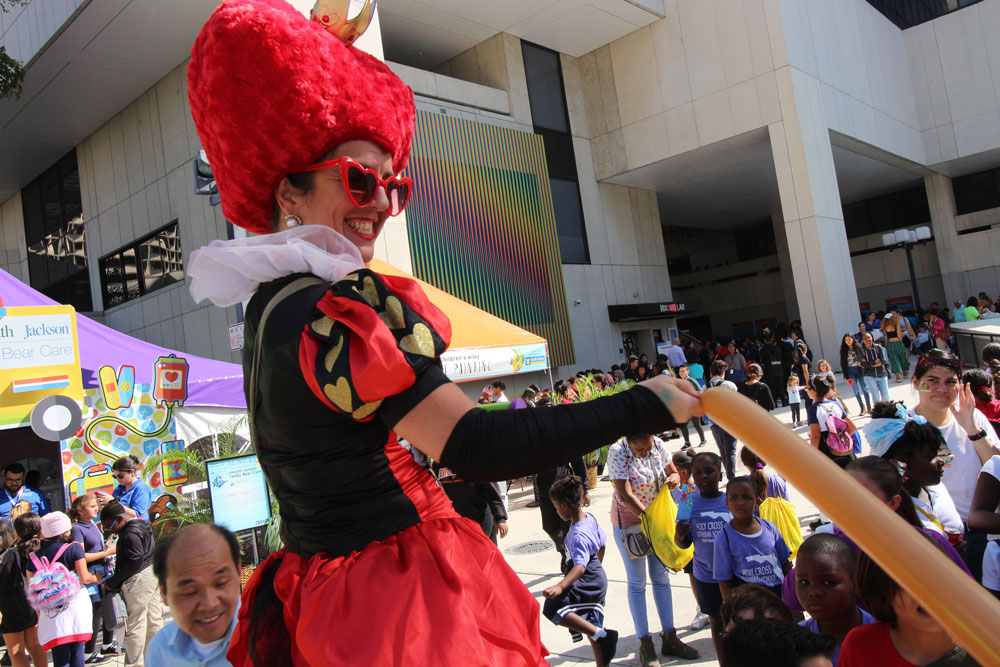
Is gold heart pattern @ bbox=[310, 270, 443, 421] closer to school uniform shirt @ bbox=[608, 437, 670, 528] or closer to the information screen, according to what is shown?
school uniform shirt @ bbox=[608, 437, 670, 528]

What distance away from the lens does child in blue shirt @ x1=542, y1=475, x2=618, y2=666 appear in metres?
4.58

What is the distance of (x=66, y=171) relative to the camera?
893 inches

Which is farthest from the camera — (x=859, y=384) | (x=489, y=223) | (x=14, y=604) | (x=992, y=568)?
(x=489, y=223)

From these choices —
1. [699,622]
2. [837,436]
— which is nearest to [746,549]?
[699,622]

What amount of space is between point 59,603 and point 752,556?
17.1 ft

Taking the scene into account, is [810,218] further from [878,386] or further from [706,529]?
[706,529]

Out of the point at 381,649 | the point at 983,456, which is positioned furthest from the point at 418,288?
the point at 983,456

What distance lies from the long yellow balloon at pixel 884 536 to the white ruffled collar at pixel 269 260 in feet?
2.53

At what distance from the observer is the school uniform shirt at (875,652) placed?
219 centimetres

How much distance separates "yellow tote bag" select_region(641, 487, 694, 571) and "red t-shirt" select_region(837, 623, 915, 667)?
101 inches

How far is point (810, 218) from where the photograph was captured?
19672mm

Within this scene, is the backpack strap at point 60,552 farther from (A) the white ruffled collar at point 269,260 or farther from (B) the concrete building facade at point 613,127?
(B) the concrete building facade at point 613,127

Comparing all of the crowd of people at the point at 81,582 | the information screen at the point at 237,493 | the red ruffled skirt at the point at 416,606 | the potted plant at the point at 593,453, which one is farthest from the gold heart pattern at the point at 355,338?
the potted plant at the point at 593,453

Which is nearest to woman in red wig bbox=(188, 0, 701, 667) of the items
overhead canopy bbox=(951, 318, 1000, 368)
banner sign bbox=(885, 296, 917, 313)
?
overhead canopy bbox=(951, 318, 1000, 368)
